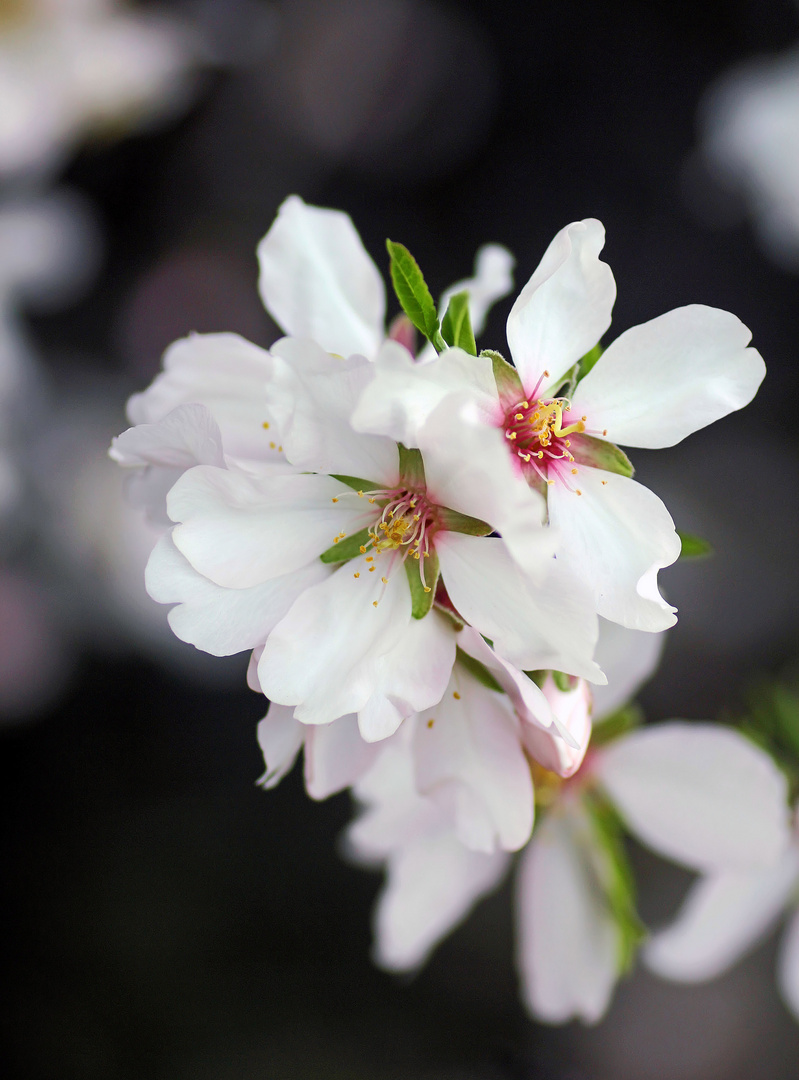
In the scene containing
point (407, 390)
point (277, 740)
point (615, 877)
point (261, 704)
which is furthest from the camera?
point (261, 704)

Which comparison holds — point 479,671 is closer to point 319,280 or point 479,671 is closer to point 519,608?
point 519,608

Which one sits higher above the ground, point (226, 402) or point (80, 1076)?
point (226, 402)

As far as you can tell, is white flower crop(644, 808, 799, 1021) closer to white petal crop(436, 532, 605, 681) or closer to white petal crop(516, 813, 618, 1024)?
white petal crop(516, 813, 618, 1024)

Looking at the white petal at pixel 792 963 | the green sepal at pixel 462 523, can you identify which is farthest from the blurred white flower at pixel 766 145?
the green sepal at pixel 462 523

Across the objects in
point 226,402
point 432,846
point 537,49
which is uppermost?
point 226,402

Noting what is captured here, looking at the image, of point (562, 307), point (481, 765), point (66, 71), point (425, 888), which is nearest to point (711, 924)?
point (425, 888)

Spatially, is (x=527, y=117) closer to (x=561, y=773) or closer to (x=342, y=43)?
(x=342, y=43)

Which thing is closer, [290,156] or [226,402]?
[226,402]

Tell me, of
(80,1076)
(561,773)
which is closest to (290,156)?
(561,773)
